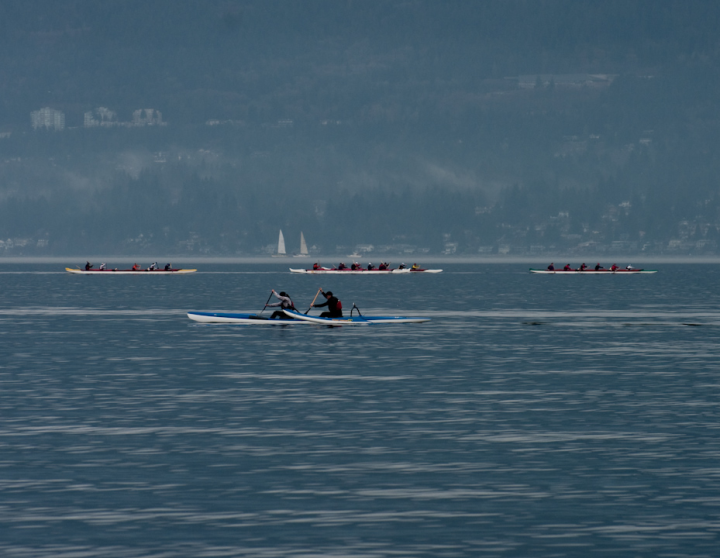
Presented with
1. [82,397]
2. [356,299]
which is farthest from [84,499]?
[356,299]

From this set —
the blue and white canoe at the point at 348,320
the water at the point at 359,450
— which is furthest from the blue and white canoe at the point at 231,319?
the water at the point at 359,450

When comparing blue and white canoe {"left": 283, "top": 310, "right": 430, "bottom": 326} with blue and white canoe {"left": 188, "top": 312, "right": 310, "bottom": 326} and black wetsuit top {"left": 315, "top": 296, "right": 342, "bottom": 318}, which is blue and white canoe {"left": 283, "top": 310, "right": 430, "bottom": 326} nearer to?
black wetsuit top {"left": 315, "top": 296, "right": 342, "bottom": 318}

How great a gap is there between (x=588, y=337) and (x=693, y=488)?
46.5 meters

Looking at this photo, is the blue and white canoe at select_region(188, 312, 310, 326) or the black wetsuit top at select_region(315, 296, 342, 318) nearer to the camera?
the black wetsuit top at select_region(315, 296, 342, 318)

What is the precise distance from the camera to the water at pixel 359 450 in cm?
2008

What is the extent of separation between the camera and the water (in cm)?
2008

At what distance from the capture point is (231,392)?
4081 cm

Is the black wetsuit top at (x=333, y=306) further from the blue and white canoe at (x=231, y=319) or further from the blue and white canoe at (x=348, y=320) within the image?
the blue and white canoe at (x=231, y=319)

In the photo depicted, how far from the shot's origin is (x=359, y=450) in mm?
28359

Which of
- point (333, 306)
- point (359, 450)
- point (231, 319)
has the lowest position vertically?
point (359, 450)

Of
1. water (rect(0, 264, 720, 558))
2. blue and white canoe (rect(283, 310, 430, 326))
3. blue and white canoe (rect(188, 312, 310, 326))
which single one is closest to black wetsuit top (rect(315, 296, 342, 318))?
blue and white canoe (rect(283, 310, 430, 326))

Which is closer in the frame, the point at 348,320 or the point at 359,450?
the point at 359,450

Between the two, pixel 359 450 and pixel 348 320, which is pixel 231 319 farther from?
pixel 359 450

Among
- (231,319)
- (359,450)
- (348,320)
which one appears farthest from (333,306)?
(359,450)
